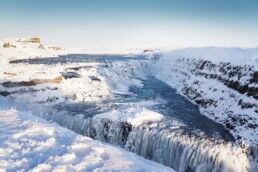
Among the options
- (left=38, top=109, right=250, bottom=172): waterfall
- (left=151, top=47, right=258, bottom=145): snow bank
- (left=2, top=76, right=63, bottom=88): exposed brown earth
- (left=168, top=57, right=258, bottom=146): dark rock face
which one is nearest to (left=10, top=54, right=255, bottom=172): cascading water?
(left=38, top=109, right=250, bottom=172): waterfall

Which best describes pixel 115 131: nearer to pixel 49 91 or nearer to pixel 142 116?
pixel 142 116

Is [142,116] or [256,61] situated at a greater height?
[256,61]

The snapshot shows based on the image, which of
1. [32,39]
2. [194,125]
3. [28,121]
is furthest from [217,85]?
[32,39]

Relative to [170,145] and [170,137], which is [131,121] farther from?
[170,145]

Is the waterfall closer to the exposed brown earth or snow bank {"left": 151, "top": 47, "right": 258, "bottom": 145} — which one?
snow bank {"left": 151, "top": 47, "right": 258, "bottom": 145}

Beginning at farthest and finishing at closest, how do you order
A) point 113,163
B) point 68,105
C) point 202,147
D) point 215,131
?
point 68,105
point 215,131
point 202,147
point 113,163

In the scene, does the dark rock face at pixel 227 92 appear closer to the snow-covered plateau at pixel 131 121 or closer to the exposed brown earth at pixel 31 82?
the snow-covered plateau at pixel 131 121

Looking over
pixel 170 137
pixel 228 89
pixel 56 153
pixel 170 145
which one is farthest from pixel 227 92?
pixel 56 153

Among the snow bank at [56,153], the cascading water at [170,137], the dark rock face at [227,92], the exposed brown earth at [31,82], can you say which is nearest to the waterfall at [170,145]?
the cascading water at [170,137]
